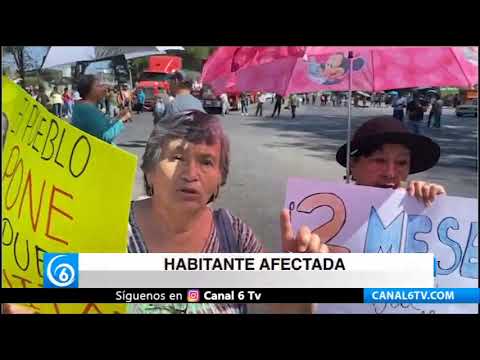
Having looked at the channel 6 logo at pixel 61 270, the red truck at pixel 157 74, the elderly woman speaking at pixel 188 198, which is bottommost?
the channel 6 logo at pixel 61 270

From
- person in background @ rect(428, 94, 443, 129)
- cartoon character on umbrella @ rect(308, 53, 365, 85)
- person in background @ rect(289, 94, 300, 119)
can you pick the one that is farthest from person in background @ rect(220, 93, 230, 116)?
person in background @ rect(428, 94, 443, 129)

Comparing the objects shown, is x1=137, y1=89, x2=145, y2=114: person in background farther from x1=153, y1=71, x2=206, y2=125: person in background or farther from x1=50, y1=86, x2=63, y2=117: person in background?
x1=50, y1=86, x2=63, y2=117: person in background

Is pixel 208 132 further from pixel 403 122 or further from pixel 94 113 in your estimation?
pixel 403 122

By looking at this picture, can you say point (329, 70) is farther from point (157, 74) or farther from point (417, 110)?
point (157, 74)

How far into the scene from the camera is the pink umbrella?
273 centimetres

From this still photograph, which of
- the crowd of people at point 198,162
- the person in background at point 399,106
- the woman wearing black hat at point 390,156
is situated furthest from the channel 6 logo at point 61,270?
the person in background at point 399,106

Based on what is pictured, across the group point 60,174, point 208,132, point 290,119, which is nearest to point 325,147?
point 290,119

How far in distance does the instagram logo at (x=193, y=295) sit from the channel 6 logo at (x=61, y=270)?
559mm

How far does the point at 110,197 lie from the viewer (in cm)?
280

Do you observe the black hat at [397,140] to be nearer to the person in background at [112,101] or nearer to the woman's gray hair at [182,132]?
the woman's gray hair at [182,132]

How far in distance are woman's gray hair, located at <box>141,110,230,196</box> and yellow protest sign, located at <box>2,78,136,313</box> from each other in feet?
0.52

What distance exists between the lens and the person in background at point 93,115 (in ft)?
9.16

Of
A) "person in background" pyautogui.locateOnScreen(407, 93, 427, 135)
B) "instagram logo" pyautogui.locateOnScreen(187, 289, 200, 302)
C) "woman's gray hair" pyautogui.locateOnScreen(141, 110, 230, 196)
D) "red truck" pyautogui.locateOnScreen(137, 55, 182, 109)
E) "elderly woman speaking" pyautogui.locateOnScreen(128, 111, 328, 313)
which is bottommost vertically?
"instagram logo" pyautogui.locateOnScreen(187, 289, 200, 302)
